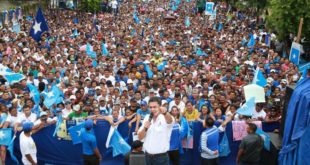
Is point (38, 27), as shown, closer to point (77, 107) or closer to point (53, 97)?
point (53, 97)

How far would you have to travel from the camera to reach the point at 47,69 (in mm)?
13578

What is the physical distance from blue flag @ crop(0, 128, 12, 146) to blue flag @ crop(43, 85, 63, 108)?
84.1 inches

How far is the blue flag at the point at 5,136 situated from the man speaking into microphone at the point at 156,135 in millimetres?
3751

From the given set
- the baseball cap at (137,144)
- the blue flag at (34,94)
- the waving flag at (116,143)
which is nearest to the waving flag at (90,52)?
the blue flag at (34,94)

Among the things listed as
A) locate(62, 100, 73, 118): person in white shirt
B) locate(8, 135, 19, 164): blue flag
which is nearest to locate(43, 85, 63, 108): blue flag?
locate(62, 100, 73, 118): person in white shirt

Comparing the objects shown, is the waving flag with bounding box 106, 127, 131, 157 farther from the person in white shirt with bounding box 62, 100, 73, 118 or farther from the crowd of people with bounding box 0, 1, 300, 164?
the person in white shirt with bounding box 62, 100, 73, 118

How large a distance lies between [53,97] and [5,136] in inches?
100

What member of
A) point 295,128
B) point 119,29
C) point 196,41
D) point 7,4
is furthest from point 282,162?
point 7,4

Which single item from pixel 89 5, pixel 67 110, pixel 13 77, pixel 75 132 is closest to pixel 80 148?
pixel 75 132

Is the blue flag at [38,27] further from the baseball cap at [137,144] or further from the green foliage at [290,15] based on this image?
the baseball cap at [137,144]

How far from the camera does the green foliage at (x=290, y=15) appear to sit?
16.5 meters

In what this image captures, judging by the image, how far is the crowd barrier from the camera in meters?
8.65

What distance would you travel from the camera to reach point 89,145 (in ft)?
24.9

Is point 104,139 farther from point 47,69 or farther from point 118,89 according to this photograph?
point 47,69
